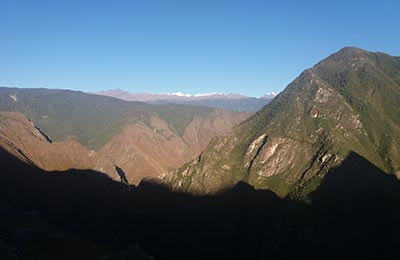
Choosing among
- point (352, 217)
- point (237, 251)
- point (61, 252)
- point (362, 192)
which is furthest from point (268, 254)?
point (61, 252)

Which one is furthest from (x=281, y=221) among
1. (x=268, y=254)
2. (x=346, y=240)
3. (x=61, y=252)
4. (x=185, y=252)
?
(x=61, y=252)

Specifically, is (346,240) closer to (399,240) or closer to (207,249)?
(399,240)

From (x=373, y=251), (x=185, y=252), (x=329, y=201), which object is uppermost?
(x=329, y=201)

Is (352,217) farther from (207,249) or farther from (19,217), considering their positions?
(19,217)

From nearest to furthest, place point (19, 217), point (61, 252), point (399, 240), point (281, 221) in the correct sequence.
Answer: point (61, 252)
point (399, 240)
point (19, 217)
point (281, 221)

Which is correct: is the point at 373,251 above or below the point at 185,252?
above

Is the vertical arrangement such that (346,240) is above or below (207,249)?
above

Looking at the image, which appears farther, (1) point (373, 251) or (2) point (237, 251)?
(2) point (237, 251)

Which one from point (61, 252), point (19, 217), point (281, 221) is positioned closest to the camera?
point (61, 252)

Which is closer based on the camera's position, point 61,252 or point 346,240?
point 61,252
